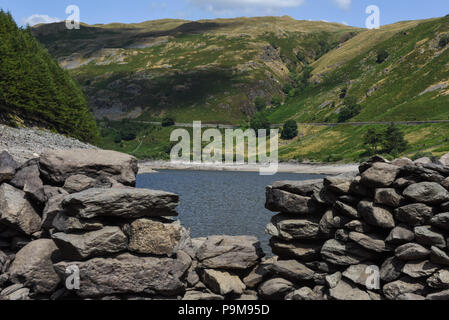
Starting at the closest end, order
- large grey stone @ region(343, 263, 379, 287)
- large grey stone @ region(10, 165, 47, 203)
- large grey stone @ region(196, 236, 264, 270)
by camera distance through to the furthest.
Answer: large grey stone @ region(343, 263, 379, 287)
large grey stone @ region(10, 165, 47, 203)
large grey stone @ region(196, 236, 264, 270)

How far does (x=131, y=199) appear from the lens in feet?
50.4

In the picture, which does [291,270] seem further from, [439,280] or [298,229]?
[439,280]

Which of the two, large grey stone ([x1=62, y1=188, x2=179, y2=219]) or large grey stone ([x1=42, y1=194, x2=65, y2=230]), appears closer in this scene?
large grey stone ([x1=62, y1=188, x2=179, y2=219])

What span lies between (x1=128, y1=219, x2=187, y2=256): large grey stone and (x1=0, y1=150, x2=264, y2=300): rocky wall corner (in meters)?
0.04

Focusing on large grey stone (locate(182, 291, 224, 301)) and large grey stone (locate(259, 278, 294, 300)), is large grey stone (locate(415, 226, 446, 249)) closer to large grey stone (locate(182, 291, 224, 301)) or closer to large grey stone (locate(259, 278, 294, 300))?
large grey stone (locate(259, 278, 294, 300))

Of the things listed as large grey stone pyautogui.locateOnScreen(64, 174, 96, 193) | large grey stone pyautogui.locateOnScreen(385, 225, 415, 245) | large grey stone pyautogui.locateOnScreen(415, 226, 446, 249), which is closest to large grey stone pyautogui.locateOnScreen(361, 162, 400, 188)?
large grey stone pyautogui.locateOnScreen(385, 225, 415, 245)

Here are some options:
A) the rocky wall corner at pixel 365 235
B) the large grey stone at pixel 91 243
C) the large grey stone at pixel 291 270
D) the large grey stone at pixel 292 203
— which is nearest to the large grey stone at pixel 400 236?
the rocky wall corner at pixel 365 235

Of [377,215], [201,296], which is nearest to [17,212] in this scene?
[201,296]

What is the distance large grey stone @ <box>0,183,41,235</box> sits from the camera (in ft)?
53.5

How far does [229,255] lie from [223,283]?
4.56ft

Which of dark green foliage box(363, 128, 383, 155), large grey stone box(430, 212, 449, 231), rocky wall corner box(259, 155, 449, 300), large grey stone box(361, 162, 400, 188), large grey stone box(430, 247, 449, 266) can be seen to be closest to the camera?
large grey stone box(430, 247, 449, 266)

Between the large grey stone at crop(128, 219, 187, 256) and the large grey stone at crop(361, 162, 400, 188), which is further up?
the large grey stone at crop(361, 162, 400, 188)

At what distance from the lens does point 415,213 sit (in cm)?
1423

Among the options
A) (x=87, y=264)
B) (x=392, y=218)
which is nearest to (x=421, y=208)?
(x=392, y=218)
